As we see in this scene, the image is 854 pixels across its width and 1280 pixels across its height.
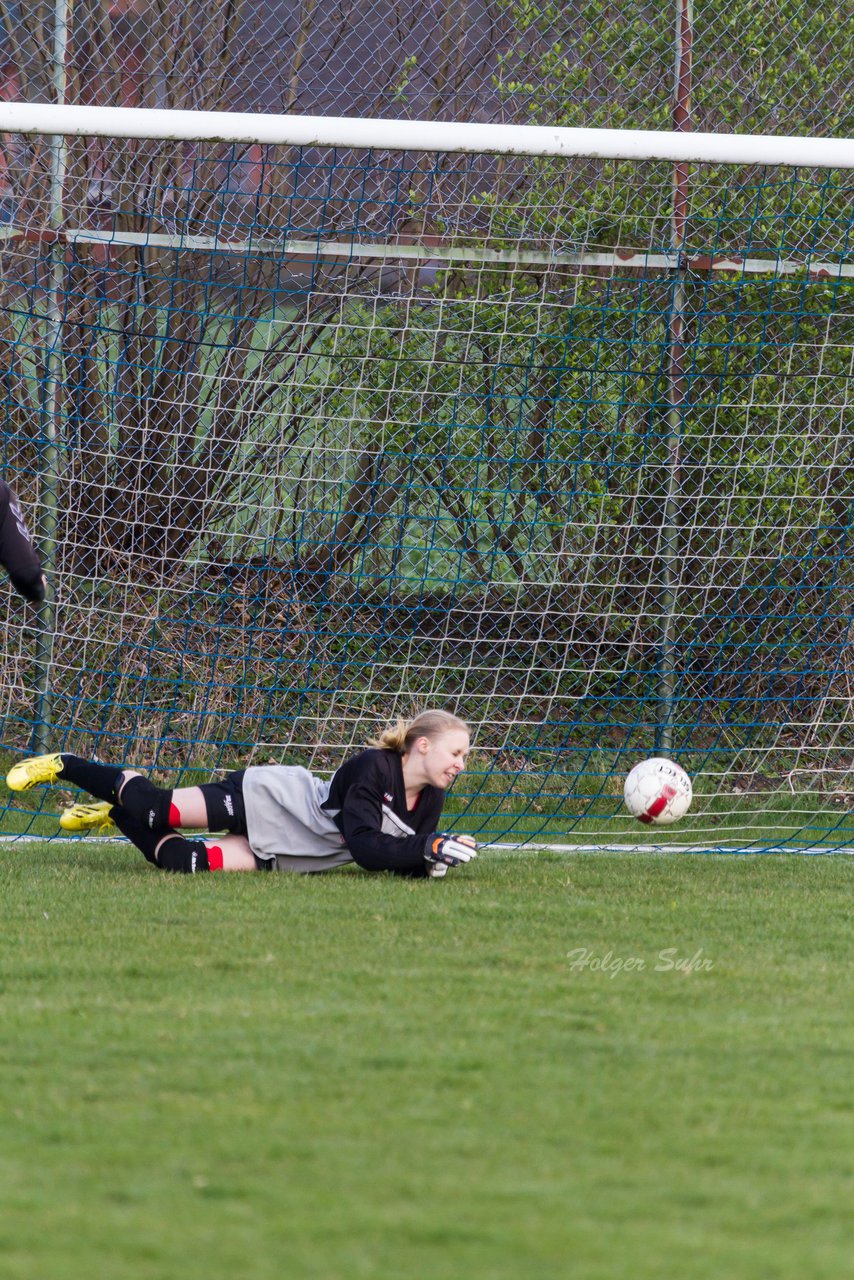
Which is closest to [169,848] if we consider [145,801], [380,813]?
[145,801]

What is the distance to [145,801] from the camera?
570 centimetres

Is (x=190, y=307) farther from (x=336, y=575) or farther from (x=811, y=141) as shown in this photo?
(x=811, y=141)

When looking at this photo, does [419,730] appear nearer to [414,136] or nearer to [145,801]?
[145,801]

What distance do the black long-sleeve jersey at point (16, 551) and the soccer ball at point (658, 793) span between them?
7.68 feet

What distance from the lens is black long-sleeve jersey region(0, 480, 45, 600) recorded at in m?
5.21

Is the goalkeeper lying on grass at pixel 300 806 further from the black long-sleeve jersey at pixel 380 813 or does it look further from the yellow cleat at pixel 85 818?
the yellow cleat at pixel 85 818

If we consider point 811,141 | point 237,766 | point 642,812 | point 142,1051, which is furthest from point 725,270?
point 142,1051

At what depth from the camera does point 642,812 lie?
603 cm

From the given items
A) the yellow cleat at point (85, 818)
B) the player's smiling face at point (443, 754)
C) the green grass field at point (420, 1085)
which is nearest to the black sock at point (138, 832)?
the yellow cleat at point (85, 818)

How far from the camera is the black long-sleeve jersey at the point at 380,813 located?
554 centimetres

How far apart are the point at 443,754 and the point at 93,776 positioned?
1.30 metres

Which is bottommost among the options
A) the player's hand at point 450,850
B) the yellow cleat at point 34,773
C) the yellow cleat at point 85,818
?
the yellow cleat at point 85,818

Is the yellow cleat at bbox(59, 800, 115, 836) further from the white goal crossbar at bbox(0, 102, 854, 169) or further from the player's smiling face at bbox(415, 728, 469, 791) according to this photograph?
the white goal crossbar at bbox(0, 102, 854, 169)

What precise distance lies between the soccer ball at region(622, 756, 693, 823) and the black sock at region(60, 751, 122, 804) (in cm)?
194
